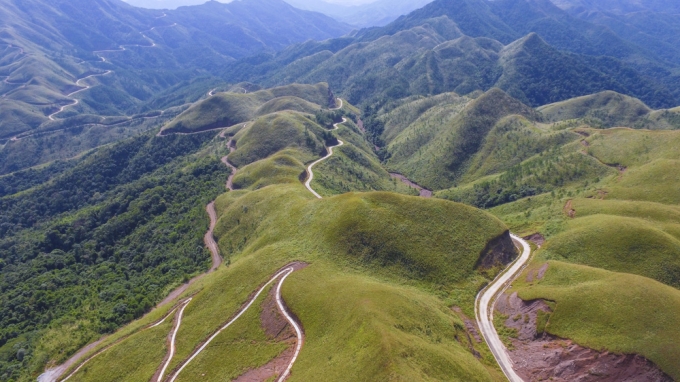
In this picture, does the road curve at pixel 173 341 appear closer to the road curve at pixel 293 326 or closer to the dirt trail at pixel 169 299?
the dirt trail at pixel 169 299

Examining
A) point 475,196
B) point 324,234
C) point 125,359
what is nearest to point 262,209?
point 324,234

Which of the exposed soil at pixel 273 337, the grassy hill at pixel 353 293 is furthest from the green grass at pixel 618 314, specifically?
the exposed soil at pixel 273 337

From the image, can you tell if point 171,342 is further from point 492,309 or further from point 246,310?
point 492,309

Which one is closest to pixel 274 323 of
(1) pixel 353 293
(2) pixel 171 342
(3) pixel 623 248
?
(1) pixel 353 293

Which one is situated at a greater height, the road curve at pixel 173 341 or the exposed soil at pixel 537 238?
the exposed soil at pixel 537 238

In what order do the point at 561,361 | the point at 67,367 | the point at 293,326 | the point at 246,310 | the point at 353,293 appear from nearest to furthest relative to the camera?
the point at 561,361 → the point at 353,293 → the point at 293,326 → the point at 246,310 → the point at 67,367
